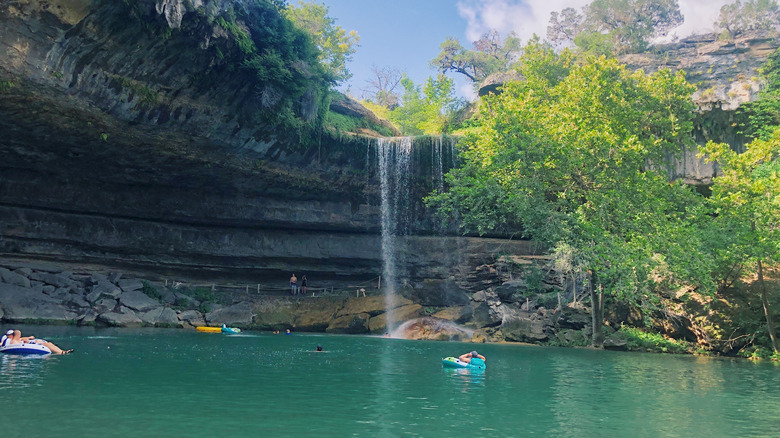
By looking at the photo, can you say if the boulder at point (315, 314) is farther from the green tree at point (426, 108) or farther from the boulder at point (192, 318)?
the green tree at point (426, 108)

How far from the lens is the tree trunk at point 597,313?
24.7 m

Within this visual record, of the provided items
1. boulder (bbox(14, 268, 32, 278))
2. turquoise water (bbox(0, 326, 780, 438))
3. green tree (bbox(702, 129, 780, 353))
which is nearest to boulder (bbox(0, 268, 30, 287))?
boulder (bbox(14, 268, 32, 278))

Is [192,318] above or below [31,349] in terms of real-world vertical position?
below

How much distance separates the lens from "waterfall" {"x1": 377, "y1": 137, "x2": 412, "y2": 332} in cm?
3309

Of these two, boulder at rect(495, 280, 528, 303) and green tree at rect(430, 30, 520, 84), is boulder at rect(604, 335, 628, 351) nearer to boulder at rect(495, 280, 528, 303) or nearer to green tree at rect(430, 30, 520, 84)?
boulder at rect(495, 280, 528, 303)

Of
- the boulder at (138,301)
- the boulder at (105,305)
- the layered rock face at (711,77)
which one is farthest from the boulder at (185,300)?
the layered rock face at (711,77)

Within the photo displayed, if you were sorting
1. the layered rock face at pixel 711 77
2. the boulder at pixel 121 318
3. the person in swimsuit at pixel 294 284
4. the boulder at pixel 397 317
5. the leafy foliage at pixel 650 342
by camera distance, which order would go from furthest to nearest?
the person in swimsuit at pixel 294 284 → the boulder at pixel 397 317 → the layered rock face at pixel 711 77 → the boulder at pixel 121 318 → the leafy foliage at pixel 650 342

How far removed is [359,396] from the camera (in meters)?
10.4

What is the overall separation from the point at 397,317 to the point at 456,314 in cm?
331

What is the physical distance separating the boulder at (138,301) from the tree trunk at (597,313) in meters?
22.7

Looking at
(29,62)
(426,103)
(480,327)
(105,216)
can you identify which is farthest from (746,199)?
(426,103)

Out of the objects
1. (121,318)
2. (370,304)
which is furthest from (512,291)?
(121,318)

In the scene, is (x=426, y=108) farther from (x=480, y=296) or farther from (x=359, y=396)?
(x=359, y=396)

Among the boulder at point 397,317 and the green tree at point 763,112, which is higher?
the green tree at point 763,112
